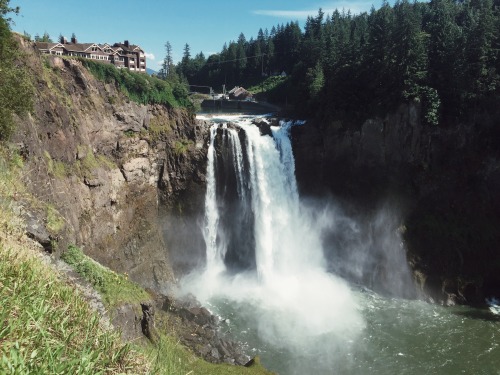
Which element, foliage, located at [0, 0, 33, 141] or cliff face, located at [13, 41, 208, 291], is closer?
foliage, located at [0, 0, 33, 141]

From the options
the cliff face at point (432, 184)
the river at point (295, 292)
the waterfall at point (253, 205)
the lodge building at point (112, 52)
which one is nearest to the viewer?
the river at point (295, 292)

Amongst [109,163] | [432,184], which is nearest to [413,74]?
[432,184]

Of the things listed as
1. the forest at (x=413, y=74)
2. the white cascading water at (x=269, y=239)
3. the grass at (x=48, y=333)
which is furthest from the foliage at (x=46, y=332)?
the forest at (x=413, y=74)

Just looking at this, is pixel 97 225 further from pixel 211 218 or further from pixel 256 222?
pixel 256 222

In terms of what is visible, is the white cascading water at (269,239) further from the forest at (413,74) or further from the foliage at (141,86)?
the forest at (413,74)

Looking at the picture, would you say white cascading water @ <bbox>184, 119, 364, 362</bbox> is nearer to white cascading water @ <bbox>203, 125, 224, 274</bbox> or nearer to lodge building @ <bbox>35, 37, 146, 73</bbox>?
white cascading water @ <bbox>203, 125, 224, 274</bbox>

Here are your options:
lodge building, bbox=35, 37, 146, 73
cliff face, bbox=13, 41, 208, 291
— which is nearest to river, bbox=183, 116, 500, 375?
cliff face, bbox=13, 41, 208, 291

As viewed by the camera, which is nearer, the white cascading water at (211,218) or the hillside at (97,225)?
the hillside at (97,225)
